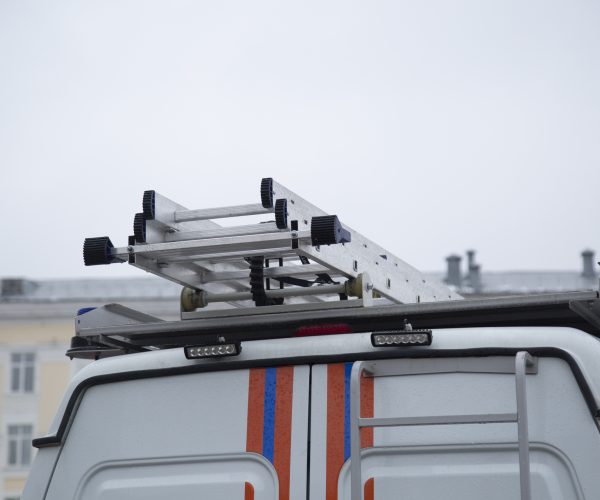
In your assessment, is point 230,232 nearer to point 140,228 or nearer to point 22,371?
point 140,228

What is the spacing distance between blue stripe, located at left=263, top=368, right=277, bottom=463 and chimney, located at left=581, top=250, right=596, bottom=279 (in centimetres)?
4546

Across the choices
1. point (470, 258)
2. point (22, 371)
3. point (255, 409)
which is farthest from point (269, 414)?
point (470, 258)

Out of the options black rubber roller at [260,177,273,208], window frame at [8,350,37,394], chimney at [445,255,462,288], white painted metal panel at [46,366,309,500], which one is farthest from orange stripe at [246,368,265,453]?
chimney at [445,255,462,288]

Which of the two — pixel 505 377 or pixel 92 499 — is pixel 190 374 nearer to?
pixel 92 499

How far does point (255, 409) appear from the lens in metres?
3.72

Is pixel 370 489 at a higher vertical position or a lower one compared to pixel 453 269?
lower

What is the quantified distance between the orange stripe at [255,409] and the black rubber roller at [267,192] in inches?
22.0

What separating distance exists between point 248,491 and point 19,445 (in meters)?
39.3

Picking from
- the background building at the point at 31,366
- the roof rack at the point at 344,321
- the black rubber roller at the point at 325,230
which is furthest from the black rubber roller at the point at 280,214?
the background building at the point at 31,366

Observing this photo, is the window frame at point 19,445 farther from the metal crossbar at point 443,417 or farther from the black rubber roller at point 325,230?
the metal crossbar at point 443,417

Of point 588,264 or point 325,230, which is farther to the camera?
point 588,264

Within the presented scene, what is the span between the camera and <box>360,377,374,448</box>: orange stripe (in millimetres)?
3504

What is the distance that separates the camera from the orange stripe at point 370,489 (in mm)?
3461

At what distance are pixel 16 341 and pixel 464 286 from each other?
59.2 ft
